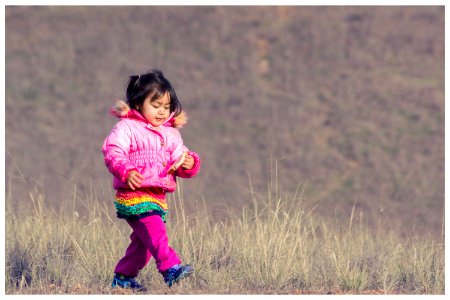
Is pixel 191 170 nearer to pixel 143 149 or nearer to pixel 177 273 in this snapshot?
pixel 143 149

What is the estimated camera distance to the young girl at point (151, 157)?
5074 millimetres

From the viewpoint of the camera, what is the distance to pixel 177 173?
525cm

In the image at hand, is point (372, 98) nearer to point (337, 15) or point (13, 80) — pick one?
point (337, 15)

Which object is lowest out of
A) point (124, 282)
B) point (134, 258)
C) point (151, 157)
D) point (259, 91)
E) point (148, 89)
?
point (124, 282)

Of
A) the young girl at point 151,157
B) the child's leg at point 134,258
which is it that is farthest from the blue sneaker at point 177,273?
the child's leg at point 134,258

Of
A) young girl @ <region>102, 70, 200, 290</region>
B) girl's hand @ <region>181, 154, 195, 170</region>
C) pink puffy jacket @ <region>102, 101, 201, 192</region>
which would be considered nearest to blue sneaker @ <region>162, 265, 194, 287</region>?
young girl @ <region>102, 70, 200, 290</region>

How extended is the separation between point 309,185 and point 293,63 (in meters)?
5.02

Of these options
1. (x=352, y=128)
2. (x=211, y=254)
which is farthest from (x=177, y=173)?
(x=352, y=128)

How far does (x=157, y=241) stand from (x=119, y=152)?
495 millimetres

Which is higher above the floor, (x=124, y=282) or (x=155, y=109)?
(x=155, y=109)

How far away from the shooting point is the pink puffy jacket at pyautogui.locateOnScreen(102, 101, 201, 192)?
16.5 ft

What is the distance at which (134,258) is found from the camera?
5.32m

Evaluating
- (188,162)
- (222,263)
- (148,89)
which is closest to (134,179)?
(188,162)

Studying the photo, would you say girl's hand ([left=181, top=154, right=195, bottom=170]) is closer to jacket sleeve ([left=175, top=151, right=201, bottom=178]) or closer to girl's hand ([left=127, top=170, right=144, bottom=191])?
jacket sleeve ([left=175, top=151, right=201, bottom=178])
